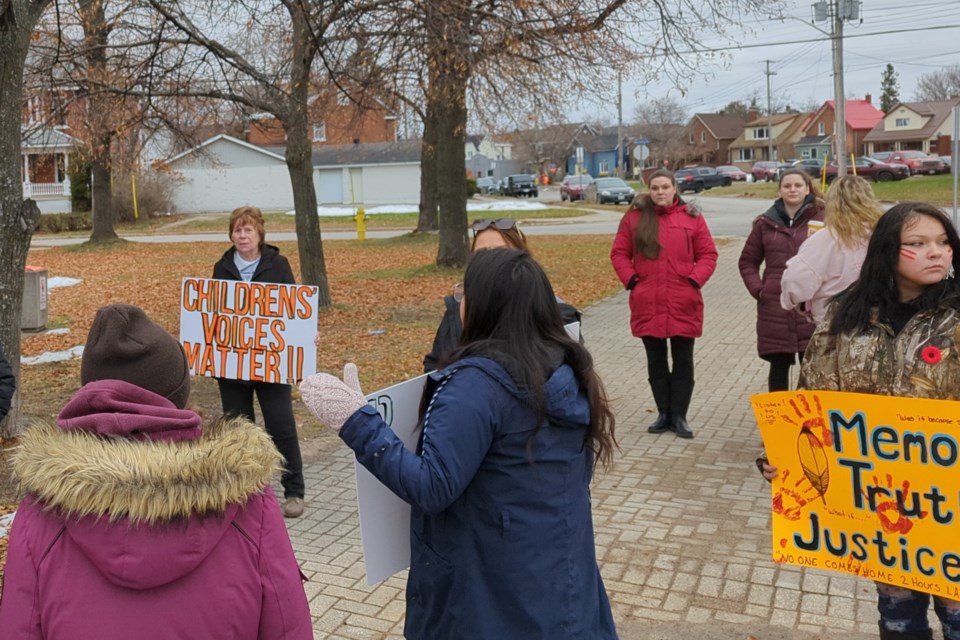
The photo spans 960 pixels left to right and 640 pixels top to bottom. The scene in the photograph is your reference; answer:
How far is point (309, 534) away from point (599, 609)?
324cm

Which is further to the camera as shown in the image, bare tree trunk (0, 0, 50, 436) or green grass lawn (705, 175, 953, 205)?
green grass lawn (705, 175, 953, 205)

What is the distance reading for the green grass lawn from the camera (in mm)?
36800

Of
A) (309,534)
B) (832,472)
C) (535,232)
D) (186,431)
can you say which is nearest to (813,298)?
(832,472)

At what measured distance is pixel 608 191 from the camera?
1946 inches

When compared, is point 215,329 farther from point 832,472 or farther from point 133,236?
point 133,236

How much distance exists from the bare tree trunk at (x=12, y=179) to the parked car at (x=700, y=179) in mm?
54141

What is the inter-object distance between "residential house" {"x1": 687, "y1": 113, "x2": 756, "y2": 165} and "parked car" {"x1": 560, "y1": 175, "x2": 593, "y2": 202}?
5815 centimetres

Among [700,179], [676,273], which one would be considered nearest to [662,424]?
[676,273]

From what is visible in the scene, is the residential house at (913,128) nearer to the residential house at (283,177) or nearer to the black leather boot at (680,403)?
the residential house at (283,177)

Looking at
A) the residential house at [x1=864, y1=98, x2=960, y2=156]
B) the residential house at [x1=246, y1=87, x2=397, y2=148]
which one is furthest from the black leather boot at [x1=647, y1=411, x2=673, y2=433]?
the residential house at [x1=864, y1=98, x2=960, y2=156]

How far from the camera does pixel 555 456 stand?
2.49 meters

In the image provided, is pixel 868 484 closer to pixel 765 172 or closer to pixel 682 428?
pixel 682 428

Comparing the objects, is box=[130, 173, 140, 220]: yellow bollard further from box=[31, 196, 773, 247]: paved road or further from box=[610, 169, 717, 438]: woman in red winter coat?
box=[610, 169, 717, 438]: woman in red winter coat

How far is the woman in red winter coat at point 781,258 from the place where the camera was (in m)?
6.61
